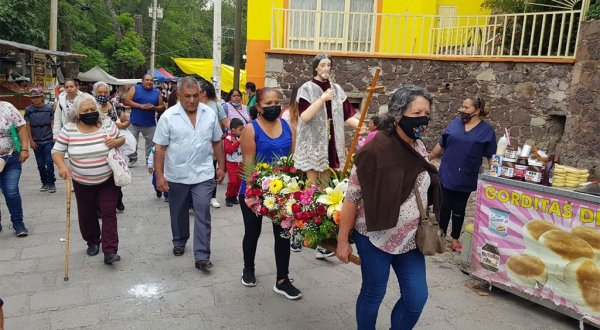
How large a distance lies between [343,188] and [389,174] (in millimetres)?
647

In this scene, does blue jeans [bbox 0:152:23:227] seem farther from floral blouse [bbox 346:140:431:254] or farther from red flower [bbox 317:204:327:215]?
floral blouse [bbox 346:140:431:254]

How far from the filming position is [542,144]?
952 centimetres

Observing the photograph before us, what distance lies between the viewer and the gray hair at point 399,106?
8.91ft

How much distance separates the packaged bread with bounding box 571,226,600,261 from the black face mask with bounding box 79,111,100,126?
448cm

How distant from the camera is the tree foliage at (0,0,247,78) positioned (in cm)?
2059

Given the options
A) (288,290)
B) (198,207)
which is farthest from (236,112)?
(288,290)

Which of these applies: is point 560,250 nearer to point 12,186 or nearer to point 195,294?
point 195,294

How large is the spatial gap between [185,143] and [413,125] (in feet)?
8.45

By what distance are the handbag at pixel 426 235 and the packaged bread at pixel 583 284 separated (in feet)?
5.12

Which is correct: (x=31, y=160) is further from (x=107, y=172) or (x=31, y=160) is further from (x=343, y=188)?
(x=343, y=188)

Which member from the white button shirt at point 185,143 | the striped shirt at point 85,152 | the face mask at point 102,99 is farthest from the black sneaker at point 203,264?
the face mask at point 102,99

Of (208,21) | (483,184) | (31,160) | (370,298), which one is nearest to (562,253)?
(483,184)

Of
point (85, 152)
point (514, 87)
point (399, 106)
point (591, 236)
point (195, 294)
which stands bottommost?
point (195, 294)

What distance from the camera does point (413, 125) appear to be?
8.94ft
